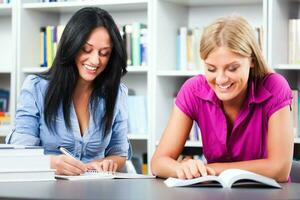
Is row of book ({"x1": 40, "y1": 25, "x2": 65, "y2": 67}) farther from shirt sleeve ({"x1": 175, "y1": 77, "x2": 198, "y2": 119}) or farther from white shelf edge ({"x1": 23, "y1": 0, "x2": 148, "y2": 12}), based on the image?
shirt sleeve ({"x1": 175, "y1": 77, "x2": 198, "y2": 119})

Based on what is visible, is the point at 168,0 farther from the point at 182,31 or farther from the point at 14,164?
the point at 14,164

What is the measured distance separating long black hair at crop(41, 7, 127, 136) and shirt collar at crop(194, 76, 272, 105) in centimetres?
50

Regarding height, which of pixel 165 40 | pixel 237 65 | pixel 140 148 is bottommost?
pixel 140 148

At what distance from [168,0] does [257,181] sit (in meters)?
2.24

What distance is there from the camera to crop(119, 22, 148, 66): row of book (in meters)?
3.99

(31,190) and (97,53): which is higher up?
(97,53)

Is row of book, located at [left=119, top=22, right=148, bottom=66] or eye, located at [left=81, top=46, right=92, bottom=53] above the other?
row of book, located at [left=119, top=22, right=148, bottom=66]

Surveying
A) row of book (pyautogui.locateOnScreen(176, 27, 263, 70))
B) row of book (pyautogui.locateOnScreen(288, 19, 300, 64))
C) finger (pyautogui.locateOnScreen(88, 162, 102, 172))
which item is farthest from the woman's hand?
row of book (pyautogui.locateOnScreen(176, 27, 263, 70))

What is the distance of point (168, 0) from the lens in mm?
3926

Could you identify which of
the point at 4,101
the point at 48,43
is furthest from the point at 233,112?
the point at 4,101

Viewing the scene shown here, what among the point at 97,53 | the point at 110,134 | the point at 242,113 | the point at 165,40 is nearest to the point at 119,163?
the point at 110,134

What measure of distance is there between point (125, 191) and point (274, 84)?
766mm

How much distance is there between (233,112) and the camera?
90.7 inches

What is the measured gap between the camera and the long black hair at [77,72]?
8.61ft
